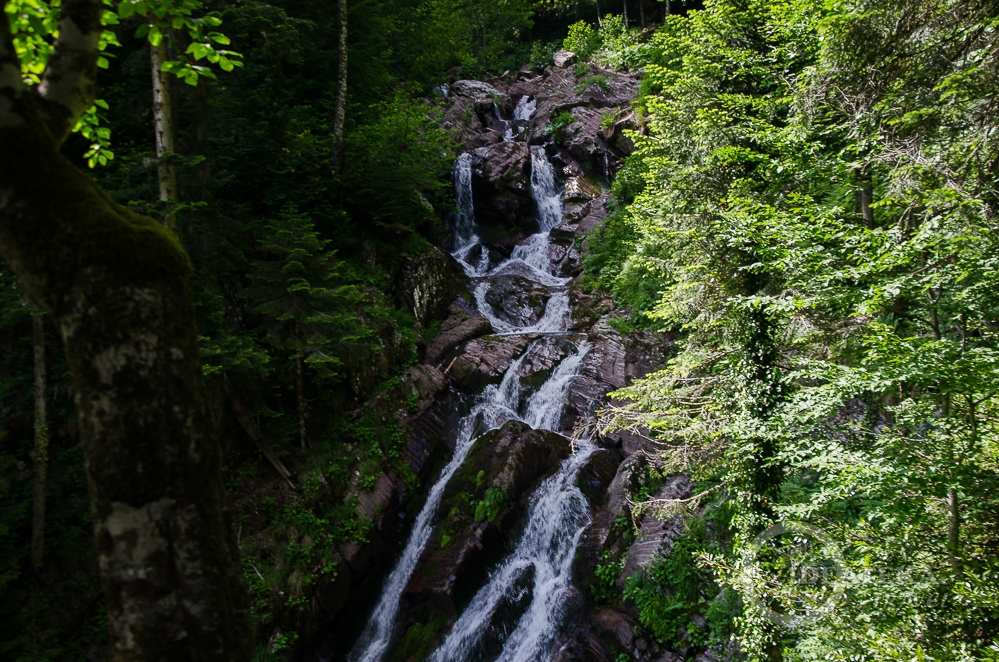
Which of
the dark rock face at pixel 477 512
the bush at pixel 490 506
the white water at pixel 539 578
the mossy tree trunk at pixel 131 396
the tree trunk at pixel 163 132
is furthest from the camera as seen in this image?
the bush at pixel 490 506

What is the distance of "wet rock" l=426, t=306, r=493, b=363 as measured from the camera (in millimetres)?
14312

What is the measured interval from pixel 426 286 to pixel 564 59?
25.2 metres

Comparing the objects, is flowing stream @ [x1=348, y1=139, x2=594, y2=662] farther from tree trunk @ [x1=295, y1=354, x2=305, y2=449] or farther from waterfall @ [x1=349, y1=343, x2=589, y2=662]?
tree trunk @ [x1=295, y1=354, x2=305, y2=449]

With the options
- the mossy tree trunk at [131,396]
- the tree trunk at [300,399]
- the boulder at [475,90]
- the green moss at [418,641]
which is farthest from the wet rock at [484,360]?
the boulder at [475,90]

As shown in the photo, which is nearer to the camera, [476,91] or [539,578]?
[539,578]

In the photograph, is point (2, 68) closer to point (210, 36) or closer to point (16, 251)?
point (16, 251)

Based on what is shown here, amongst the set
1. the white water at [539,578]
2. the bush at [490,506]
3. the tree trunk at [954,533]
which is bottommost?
the white water at [539,578]

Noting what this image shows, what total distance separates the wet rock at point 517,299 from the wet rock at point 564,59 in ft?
70.1

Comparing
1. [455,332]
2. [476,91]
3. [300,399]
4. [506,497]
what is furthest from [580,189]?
[300,399]

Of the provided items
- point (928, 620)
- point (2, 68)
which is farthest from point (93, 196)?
point (928, 620)

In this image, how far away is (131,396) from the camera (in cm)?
186

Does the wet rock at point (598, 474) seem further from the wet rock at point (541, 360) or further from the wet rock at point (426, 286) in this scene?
the wet rock at point (426, 286)

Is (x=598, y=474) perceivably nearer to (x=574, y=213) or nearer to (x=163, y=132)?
(x=163, y=132)

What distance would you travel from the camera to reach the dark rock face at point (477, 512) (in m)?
9.62
